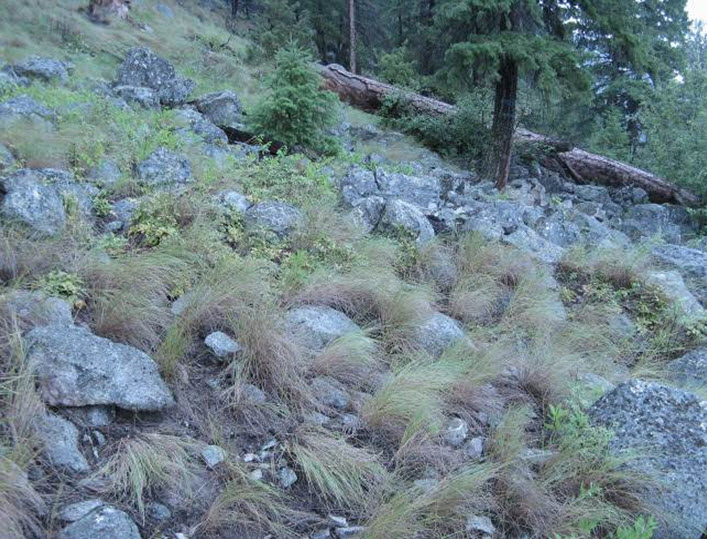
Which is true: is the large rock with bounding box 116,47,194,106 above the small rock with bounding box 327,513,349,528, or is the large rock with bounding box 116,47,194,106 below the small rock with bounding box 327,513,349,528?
above

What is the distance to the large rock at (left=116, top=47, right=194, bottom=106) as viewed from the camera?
961cm

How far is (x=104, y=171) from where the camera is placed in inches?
201

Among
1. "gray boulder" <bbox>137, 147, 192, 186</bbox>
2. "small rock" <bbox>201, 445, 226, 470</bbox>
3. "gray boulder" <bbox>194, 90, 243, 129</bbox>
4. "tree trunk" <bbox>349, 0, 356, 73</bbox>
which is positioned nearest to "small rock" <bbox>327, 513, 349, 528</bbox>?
"small rock" <bbox>201, 445, 226, 470</bbox>

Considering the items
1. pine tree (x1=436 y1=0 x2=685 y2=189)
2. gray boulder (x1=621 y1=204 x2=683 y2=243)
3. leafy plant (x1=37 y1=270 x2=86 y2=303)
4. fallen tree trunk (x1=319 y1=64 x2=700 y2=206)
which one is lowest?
leafy plant (x1=37 y1=270 x2=86 y2=303)

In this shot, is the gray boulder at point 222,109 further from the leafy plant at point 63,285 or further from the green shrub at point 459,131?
the leafy plant at point 63,285

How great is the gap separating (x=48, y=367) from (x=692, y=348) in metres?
4.94

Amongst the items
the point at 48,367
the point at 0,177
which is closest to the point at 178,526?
the point at 48,367

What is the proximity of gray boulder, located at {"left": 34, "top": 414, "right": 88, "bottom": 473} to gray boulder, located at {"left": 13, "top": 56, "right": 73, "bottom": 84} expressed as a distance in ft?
25.5

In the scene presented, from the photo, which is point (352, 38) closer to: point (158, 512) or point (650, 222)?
point (650, 222)

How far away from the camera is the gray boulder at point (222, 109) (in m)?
8.82

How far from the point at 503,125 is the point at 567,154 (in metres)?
2.89

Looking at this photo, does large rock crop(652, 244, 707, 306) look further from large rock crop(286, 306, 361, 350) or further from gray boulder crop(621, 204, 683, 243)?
large rock crop(286, 306, 361, 350)

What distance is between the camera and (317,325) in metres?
3.82

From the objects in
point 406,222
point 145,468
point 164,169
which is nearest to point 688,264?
point 406,222
